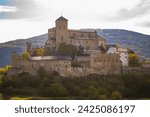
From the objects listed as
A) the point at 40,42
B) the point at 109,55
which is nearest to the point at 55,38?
the point at 40,42

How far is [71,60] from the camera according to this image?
995 cm

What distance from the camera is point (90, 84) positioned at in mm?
9445

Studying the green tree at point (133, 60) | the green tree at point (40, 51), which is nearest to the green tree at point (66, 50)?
the green tree at point (40, 51)

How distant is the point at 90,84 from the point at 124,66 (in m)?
0.75

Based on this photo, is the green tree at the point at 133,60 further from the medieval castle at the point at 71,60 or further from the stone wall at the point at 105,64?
the stone wall at the point at 105,64

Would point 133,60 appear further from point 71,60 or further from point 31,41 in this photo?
point 31,41

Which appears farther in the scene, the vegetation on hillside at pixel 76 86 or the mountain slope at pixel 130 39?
the mountain slope at pixel 130 39

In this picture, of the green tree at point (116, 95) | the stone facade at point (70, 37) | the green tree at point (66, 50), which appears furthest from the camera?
the green tree at point (66, 50)

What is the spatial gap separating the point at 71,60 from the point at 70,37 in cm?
36

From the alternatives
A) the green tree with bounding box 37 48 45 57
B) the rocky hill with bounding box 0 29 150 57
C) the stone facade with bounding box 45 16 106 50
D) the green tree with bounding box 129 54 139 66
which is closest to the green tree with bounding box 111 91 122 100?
the green tree with bounding box 129 54 139 66

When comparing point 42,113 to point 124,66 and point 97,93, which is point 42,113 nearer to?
point 97,93

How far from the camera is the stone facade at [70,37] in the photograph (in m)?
9.83

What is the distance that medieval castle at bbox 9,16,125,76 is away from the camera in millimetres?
9719

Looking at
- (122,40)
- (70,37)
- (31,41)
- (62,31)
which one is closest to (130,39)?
(122,40)
